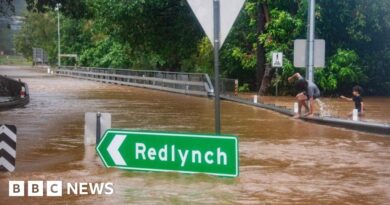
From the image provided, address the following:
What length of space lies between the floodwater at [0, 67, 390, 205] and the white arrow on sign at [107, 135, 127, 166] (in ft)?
9.88

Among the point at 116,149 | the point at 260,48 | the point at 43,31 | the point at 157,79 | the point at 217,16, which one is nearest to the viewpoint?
the point at 116,149

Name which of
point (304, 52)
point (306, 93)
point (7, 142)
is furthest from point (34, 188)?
point (304, 52)

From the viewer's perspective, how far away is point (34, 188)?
894 cm

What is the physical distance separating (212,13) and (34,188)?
15.0 ft

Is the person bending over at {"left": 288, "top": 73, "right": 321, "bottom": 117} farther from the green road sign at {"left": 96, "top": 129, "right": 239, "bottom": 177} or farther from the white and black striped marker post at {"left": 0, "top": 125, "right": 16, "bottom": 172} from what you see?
the green road sign at {"left": 96, "top": 129, "right": 239, "bottom": 177}

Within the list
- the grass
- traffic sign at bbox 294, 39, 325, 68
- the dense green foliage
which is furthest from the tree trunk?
the grass

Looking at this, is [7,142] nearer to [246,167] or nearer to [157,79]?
[246,167]

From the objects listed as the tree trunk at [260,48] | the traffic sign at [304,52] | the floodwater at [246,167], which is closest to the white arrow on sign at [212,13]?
the floodwater at [246,167]

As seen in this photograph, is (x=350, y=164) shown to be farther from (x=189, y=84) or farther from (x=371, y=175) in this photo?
(x=189, y=84)

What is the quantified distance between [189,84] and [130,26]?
7118 mm

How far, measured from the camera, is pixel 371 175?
33.5ft

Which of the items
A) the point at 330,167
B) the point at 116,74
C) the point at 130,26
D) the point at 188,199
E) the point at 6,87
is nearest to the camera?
the point at 188,199

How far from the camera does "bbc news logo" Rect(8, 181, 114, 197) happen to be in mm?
8609

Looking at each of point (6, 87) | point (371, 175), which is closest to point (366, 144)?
point (371, 175)
